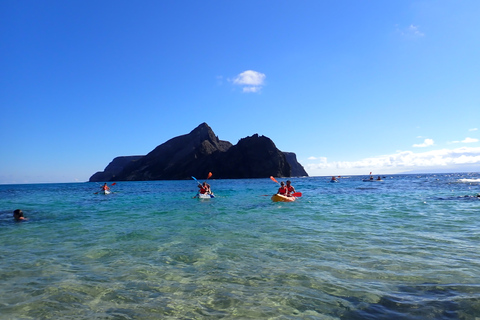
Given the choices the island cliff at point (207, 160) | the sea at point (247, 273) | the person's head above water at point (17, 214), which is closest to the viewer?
the sea at point (247, 273)

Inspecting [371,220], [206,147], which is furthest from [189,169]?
[371,220]

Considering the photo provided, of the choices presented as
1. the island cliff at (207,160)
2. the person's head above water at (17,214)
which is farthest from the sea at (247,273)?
the island cliff at (207,160)

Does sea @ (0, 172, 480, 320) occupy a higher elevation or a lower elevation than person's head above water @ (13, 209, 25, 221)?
lower

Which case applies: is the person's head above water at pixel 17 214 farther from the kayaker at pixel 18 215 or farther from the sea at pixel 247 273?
the sea at pixel 247 273

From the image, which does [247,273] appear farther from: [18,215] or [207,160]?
[207,160]

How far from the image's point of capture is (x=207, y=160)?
155 m

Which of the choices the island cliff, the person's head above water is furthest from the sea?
the island cliff

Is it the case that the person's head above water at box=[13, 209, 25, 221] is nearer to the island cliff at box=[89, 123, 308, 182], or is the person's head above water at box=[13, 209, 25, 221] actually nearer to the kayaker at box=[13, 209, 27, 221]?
the kayaker at box=[13, 209, 27, 221]

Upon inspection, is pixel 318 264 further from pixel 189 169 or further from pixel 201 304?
pixel 189 169

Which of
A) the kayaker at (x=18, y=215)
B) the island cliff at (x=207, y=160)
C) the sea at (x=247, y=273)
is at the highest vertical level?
the island cliff at (x=207, y=160)

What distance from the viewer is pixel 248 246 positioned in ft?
26.5

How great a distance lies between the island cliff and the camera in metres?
144

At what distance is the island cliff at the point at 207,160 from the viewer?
144125 mm

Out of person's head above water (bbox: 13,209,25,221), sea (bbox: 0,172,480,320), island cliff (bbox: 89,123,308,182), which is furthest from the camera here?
island cliff (bbox: 89,123,308,182)
